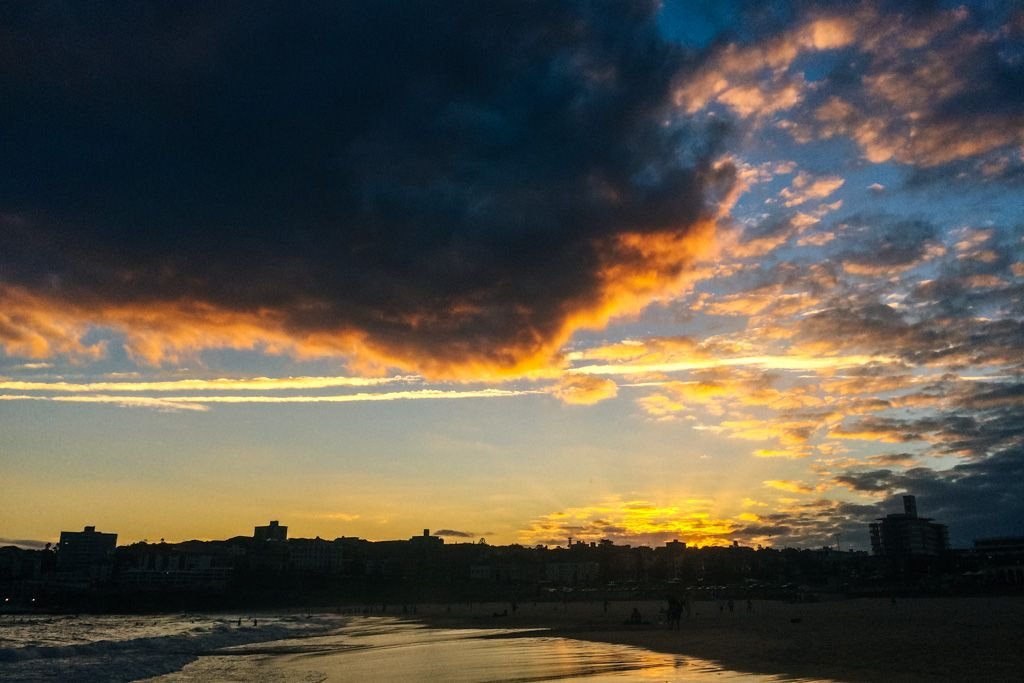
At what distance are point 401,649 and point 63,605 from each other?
178 metres

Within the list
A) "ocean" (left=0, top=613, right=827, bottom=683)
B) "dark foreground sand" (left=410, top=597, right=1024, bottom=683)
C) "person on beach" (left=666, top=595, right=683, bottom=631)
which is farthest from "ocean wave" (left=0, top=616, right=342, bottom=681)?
"person on beach" (left=666, top=595, right=683, bottom=631)

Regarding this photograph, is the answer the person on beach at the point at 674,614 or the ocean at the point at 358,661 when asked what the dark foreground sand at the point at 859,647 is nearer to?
the person on beach at the point at 674,614

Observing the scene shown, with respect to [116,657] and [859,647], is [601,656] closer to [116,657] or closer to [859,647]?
[859,647]

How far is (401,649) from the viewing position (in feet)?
154

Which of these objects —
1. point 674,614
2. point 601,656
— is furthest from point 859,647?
point 674,614

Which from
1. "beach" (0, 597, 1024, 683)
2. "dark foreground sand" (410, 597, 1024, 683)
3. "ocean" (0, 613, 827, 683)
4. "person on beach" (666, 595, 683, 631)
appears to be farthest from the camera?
"person on beach" (666, 595, 683, 631)

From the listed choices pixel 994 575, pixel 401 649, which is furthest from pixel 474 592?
pixel 401 649

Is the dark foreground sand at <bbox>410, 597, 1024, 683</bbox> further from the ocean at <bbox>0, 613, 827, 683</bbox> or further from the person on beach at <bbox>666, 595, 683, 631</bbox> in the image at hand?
the ocean at <bbox>0, 613, 827, 683</bbox>

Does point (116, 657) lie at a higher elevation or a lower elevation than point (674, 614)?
lower

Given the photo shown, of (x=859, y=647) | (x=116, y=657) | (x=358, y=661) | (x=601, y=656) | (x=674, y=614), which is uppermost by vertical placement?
(x=674, y=614)

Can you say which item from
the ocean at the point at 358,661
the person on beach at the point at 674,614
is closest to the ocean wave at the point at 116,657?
the ocean at the point at 358,661

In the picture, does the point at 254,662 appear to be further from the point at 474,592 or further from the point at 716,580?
the point at 716,580

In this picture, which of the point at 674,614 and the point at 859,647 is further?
the point at 674,614

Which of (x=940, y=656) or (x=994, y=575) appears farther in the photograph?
(x=994, y=575)
